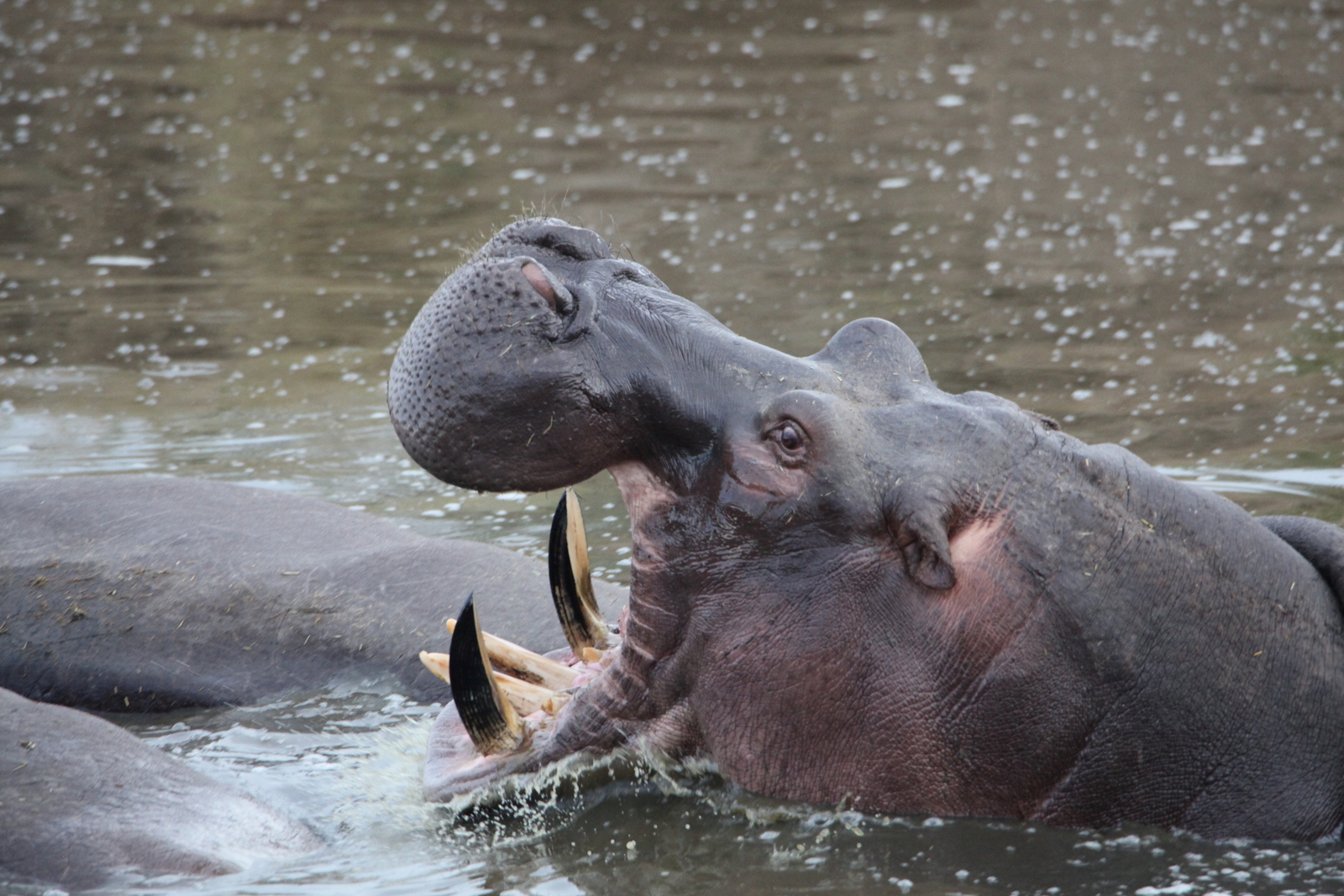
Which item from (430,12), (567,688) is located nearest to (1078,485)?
(567,688)

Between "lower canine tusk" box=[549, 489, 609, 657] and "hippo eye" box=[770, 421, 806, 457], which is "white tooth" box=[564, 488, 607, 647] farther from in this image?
"hippo eye" box=[770, 421, 806, 457]

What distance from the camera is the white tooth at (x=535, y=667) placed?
4199 millimetres

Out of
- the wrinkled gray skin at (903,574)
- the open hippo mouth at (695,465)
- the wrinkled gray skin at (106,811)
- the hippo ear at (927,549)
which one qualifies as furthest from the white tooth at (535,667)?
the hippo ear at (927,549)

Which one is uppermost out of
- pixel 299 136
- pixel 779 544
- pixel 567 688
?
pixel 299 136

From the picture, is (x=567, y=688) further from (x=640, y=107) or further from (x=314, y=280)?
(x=640, y=107)

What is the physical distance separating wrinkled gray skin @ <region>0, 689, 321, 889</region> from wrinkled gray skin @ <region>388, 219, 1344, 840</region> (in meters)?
0.97

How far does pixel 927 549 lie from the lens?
11.9 ft

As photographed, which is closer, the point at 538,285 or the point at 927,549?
the point at 927,549

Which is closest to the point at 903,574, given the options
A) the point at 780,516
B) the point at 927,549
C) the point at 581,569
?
the point at 927,549

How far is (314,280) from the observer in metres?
11.1

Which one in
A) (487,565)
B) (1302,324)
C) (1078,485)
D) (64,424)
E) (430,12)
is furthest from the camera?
(430,12)

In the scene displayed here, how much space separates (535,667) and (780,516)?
852 millimetres

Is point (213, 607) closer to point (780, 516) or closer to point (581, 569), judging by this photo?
point (581, 569)

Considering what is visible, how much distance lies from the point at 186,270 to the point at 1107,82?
9631 millimetres
